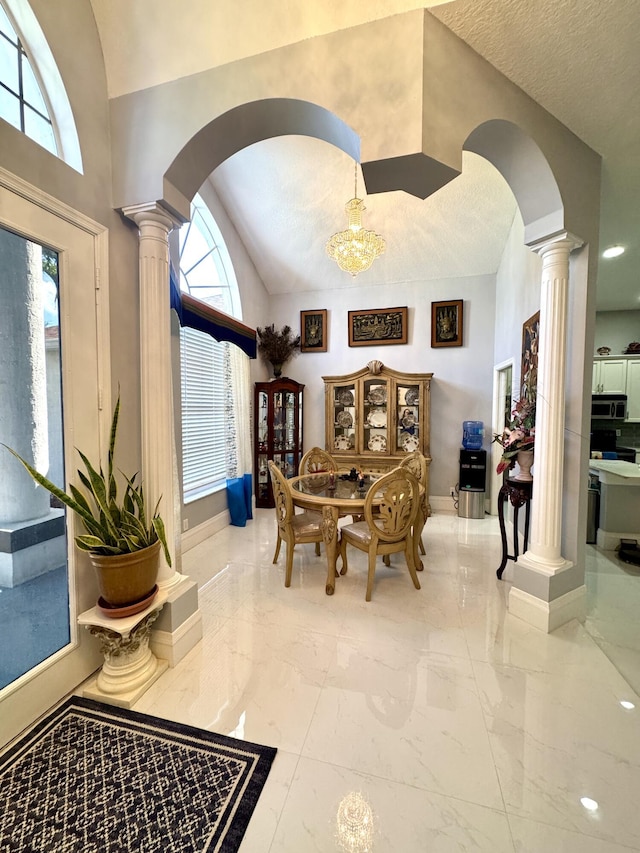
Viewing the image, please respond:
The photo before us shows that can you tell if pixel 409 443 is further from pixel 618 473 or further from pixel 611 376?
pixel 611 376

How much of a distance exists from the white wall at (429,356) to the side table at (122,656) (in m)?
3.71

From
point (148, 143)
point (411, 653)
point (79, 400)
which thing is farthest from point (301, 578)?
point (148, 143)

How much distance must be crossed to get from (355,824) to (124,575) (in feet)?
4.07

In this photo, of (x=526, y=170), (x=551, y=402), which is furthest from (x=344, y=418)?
(x=526, y=170)

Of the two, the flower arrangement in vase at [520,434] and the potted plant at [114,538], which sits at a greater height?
the flower arrangement in vase at [520,434]

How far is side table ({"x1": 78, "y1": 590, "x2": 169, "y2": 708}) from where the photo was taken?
5.21 feet

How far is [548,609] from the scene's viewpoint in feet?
7.01

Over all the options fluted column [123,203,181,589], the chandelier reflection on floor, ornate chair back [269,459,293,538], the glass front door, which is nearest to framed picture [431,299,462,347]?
ornate chair back [269,459,293,538]

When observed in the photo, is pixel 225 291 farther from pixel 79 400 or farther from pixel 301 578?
pixel 301 578

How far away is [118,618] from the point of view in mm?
1596

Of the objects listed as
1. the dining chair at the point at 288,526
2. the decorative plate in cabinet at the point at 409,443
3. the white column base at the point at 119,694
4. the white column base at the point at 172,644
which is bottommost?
the white column base at the point at 119,694

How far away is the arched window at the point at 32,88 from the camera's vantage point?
1.49 metres

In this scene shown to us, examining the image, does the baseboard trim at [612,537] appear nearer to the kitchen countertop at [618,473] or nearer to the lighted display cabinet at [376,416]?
the kitchen countertop at [618,473]

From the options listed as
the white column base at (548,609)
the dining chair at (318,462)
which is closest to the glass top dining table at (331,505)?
the dining chair at (318,462)
